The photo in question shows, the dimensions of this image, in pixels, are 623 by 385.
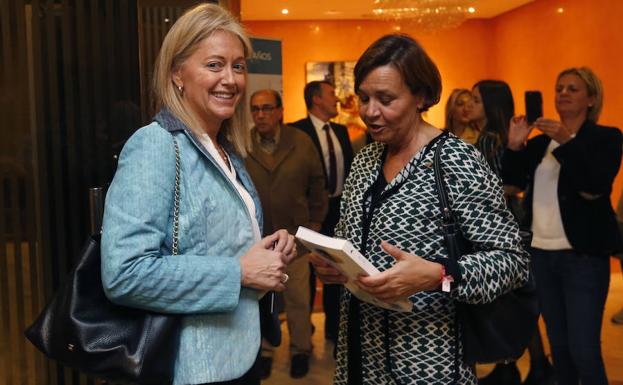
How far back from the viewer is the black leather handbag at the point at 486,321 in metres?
1.80

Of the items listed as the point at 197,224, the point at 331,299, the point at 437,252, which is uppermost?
the point at 197,224

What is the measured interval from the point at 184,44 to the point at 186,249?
0.49 m

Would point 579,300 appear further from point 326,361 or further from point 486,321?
point 326,361

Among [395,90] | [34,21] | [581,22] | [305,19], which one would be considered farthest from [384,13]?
[395,90]

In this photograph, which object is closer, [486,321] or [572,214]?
[486,321]

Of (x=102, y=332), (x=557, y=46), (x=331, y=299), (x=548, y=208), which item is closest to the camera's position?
(x=102, y=332)

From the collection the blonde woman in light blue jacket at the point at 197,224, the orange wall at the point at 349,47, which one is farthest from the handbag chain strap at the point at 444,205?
the orange wall at the point at 349,47

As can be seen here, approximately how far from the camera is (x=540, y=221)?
3.47 m

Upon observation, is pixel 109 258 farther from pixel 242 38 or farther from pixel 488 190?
pixel 488 190

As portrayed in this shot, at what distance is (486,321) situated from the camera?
72.6 inches

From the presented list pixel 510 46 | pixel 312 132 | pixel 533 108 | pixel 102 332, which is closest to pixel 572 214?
pixel 533 108

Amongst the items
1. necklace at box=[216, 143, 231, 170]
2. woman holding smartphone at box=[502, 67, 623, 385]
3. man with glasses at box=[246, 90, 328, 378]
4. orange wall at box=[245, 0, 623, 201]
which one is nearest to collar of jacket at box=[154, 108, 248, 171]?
necklace at box=[216, 143, 231, 170]

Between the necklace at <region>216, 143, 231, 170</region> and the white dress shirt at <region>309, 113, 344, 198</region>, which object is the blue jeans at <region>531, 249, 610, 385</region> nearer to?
the necklace at <region>216, 143, 231, 170</region>

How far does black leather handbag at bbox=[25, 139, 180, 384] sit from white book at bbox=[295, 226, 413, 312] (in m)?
0.32
